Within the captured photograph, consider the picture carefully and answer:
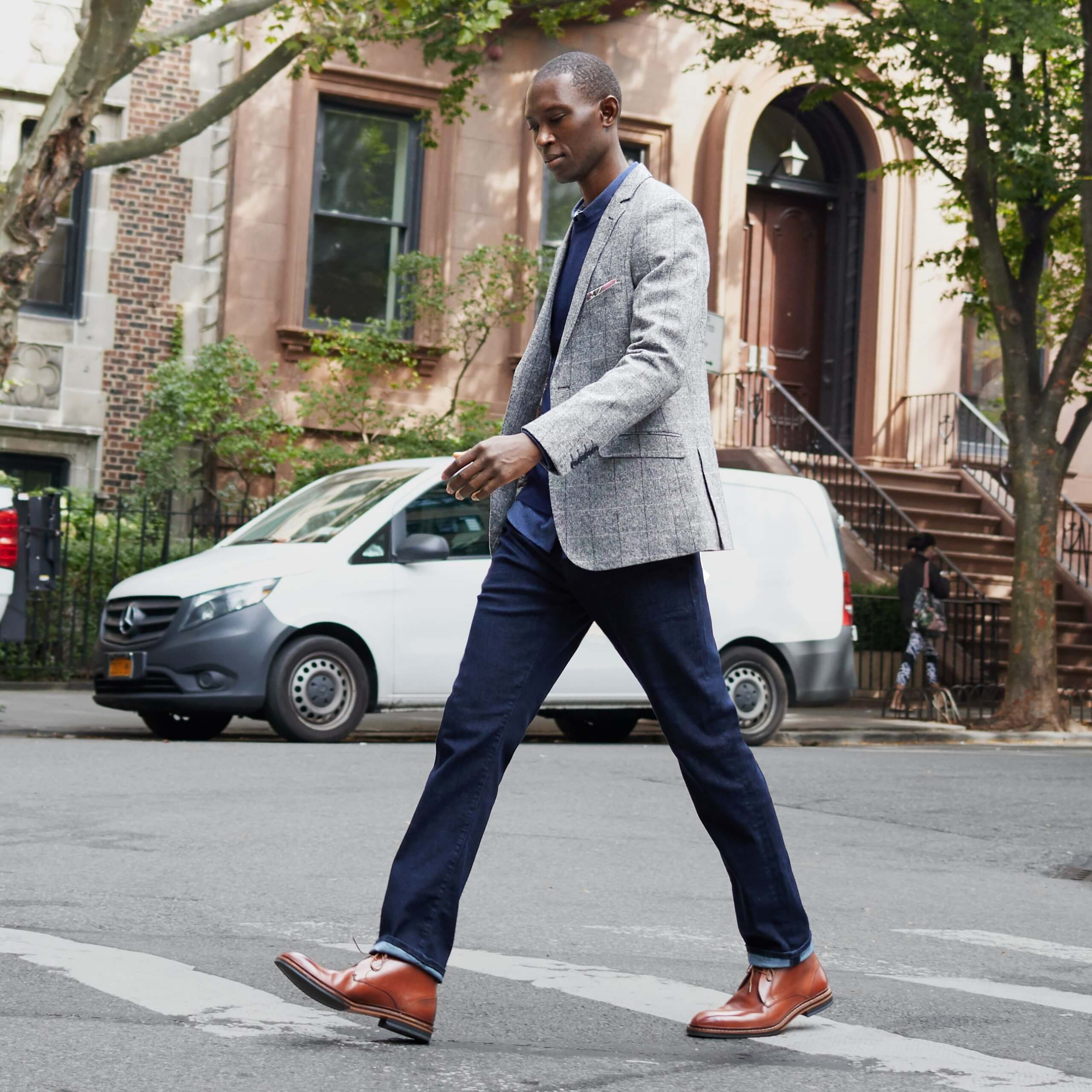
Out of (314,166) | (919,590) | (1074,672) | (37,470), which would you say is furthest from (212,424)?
(1074,672)

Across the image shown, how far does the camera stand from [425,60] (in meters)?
16.7

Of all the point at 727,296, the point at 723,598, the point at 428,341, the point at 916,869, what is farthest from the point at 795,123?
the point at 916,869

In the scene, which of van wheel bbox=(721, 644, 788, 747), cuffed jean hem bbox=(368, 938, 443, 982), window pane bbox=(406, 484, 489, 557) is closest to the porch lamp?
van wheel bbox=(721, 644, 788, 747)

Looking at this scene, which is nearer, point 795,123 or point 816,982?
point 816,982

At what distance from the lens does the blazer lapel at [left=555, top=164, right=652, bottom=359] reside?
4090 mm

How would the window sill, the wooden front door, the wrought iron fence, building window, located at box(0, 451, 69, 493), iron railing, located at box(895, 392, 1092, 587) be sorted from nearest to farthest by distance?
the wrought iron fence, building window, located at box(0, 451, 69, 493), the window sill, iron railing, located at box(895, 392, 1092, 587), the wooden front door

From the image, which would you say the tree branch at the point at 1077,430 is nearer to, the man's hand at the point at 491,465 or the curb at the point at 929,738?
the curb at the point at 929,738

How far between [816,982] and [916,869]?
3640mm

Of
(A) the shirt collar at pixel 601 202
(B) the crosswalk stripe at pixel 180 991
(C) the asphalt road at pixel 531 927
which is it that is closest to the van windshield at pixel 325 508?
(C) the asphalt road at pixel 531 927

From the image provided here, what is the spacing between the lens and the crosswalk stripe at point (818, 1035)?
368 centimetres

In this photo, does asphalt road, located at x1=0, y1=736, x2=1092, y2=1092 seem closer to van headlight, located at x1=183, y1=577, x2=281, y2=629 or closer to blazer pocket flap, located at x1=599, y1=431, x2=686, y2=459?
van headlight, located at x1=183, y1=577, x2=281, y2=629

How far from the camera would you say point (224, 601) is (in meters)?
11.6

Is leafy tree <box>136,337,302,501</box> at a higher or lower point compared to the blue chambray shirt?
higher

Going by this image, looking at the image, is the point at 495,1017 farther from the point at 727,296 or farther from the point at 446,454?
the point at 727,296
